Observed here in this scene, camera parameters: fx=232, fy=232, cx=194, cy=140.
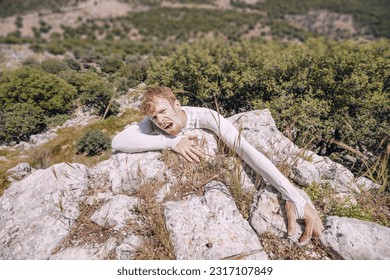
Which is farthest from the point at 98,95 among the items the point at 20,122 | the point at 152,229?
the point at 152,229

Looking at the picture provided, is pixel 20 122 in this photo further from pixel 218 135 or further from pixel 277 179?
pixel 277 179

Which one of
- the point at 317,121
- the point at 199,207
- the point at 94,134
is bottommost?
the point at 94,134

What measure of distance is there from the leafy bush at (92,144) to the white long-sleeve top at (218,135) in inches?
371

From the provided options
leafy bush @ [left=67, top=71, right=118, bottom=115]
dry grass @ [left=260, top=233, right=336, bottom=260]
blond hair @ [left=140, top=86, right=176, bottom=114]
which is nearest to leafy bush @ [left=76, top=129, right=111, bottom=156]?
leafy bush @ [left=67, top=71, right=118, bottom=115]

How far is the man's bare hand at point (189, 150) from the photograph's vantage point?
3.40m

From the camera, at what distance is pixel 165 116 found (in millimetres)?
3480

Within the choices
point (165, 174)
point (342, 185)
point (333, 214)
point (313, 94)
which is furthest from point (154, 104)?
point (313, 94)

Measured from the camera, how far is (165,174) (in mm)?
3490

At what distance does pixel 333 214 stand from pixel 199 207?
192cm

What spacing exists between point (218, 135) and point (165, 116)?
0.89 meters

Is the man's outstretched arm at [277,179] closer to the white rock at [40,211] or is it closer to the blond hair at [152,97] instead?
the blond hair at [152,97]

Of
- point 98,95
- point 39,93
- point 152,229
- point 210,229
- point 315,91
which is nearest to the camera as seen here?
point 210,229

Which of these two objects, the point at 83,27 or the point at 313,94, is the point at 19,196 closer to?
the point at 313,94

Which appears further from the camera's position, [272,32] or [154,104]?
[272,32]
